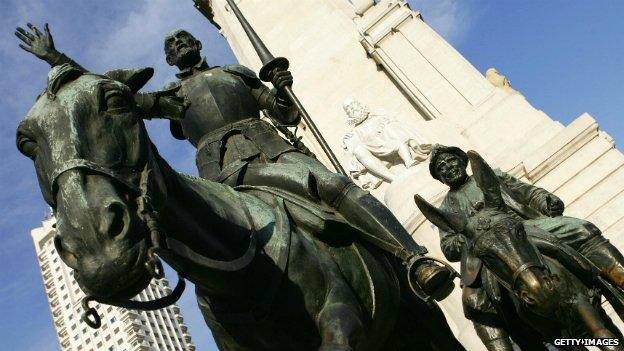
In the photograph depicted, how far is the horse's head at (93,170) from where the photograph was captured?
9.78 feet

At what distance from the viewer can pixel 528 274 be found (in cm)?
413

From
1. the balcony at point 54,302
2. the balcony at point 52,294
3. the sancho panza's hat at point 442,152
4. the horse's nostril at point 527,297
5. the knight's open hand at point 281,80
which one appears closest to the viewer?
the horse's nostril at point 527,297

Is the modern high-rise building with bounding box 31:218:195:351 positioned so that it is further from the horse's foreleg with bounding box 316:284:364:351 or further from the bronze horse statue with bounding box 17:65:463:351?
the horse's foreleg with bounding box 316:284:364:351

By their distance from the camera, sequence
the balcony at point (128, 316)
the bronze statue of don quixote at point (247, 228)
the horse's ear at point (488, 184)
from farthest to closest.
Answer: the balcony at point (128, 316)
the horse's ear at point (488, 184)
the bronze statue of don quixote at point (247, 228)

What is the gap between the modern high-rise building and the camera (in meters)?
63.5

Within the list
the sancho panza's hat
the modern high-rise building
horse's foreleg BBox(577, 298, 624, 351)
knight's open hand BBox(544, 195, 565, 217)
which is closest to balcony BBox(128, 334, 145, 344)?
the modern high-rise building

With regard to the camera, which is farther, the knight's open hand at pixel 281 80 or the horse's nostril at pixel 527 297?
the knight's open hand at pixel 281 80

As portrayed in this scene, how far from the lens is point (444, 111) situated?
45.5 feet

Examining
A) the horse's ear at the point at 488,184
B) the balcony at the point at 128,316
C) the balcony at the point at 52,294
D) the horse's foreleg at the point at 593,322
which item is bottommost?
the horse's foreleg at the point at 593,322

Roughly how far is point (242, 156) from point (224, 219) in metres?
0.99

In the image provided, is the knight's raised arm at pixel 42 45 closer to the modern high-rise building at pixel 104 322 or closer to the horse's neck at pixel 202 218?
the horse's neck at pixel 202 218

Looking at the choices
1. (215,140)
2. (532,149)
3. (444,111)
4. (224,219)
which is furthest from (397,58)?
(224,219)

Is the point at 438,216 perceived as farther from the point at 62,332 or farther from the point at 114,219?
the point at 62,332

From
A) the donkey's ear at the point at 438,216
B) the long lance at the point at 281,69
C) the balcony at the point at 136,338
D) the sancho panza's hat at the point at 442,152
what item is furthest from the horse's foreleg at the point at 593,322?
the balcony at the point at 136,338
